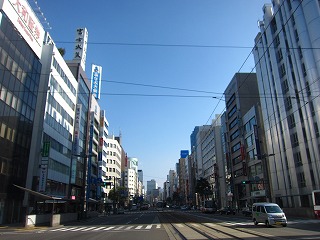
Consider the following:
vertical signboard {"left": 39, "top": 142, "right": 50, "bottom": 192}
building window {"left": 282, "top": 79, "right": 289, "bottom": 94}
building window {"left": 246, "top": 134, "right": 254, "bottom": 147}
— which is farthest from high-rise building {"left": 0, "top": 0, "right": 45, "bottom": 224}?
building window {"left": 246, "top": 134, "right": 254, "bottom": 147}

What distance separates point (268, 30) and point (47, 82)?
128 ft

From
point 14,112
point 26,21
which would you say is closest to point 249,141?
point 14,112

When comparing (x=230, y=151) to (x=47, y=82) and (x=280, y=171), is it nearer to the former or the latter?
(x=280, y=171)

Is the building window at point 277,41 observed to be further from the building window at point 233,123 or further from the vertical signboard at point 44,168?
the vertical signboard at point 44,168

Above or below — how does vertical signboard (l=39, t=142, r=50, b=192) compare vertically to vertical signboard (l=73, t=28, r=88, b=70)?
below

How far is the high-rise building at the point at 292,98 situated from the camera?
43.3m

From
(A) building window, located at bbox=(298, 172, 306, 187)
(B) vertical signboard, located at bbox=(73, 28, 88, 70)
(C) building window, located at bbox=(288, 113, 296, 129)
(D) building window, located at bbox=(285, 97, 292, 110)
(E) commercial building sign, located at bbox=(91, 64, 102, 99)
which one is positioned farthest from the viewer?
(E) commercial building sign, located at bbox=(91, 64, 102, 99)

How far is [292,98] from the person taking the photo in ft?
157

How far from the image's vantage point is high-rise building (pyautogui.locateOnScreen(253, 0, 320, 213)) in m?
43.3

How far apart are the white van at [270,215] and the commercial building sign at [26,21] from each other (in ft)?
106

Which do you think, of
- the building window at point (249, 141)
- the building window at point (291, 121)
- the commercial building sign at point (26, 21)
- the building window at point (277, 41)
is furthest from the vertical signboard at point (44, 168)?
the building window at point (249, 141)

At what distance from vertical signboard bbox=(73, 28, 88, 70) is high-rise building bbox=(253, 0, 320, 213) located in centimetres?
3322

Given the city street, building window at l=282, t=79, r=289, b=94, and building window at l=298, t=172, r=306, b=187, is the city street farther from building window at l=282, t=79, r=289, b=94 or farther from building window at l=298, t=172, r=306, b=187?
building window at l=282, t=79, r=289, b=94

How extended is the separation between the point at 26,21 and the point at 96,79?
123 ft
